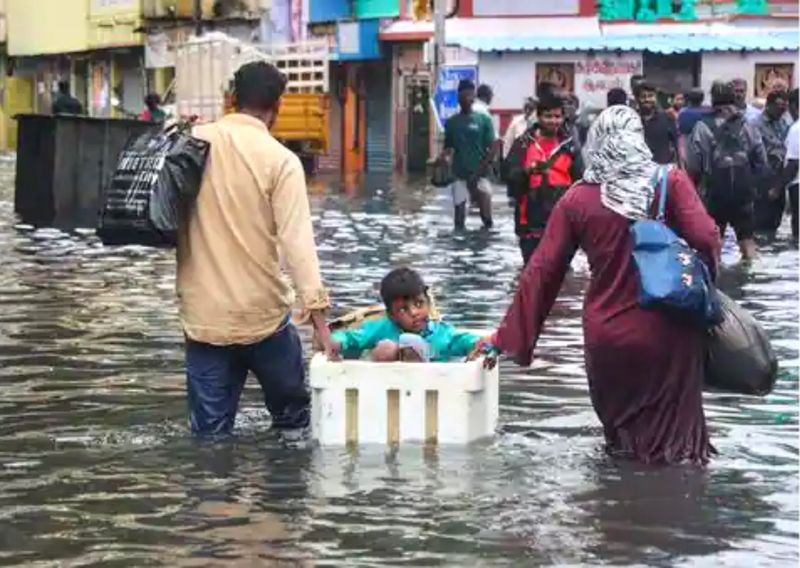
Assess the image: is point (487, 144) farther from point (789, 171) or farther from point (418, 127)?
point (418, 127)

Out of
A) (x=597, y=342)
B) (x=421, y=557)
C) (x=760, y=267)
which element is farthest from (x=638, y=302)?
(x=760, y=267)

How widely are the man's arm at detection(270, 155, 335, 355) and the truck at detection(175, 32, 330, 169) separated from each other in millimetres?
29319

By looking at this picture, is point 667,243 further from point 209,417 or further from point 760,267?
point 760,267

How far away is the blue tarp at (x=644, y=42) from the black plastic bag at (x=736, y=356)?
31.0 meters

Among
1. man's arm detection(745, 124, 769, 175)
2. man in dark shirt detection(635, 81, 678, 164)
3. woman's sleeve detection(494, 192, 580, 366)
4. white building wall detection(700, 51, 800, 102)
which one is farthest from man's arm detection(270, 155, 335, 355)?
white building wall detection(700, 51, 800, 102)

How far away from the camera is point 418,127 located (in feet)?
151

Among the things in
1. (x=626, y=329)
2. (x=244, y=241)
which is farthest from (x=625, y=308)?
(x=244, y=241)

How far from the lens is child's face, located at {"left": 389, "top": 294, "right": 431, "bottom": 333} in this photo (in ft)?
29.2

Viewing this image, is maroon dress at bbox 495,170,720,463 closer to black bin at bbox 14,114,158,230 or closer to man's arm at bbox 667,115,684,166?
man's arm at bbox 667,115,684,166

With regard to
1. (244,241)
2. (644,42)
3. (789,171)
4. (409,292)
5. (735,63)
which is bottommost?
(789,171)

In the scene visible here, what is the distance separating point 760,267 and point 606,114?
9720mm

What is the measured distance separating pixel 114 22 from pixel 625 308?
53.7m

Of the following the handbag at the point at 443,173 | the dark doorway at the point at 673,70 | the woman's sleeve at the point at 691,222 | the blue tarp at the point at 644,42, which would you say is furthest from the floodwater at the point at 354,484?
the dark doorway at the point at 673,70

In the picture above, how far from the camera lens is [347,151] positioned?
49344 mm
